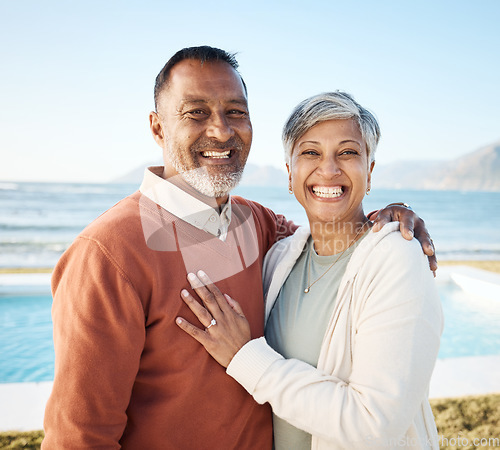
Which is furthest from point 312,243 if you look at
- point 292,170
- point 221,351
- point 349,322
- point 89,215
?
point 89,215

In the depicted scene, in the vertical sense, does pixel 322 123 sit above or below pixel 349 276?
above

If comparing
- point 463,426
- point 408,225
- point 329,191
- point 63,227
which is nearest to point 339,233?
point 329,191

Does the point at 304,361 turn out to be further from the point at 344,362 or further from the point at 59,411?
the point at 59,411

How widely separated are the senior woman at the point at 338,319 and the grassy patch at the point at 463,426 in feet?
4.84

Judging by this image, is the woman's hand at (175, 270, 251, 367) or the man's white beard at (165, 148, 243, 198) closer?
the woman's hand at (175, 270, 251, 367)

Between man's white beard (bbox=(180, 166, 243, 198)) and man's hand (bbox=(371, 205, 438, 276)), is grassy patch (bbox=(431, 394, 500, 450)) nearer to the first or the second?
man's hand (bbox=(371, 205, 438, 276))

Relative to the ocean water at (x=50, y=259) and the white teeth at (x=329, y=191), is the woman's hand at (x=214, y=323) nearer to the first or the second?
the white teeth at (x=329, y=191)

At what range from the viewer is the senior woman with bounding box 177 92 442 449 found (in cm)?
130

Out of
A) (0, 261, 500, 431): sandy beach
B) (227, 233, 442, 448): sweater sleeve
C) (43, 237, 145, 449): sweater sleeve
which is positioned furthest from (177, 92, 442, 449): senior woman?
(0, 261, 500, 431): sandy beach

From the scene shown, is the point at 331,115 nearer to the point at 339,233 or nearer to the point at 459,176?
the point at 339,233

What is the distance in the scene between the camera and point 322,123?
166 cm

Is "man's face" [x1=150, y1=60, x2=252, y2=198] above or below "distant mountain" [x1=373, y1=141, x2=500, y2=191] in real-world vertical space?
above

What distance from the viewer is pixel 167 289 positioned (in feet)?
4.51

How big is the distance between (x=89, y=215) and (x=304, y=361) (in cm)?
2293
